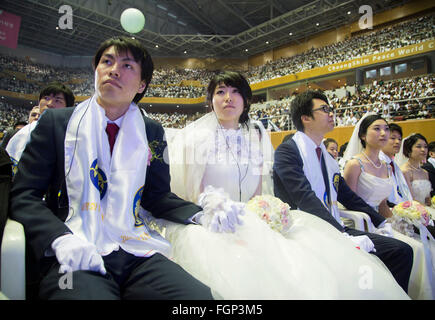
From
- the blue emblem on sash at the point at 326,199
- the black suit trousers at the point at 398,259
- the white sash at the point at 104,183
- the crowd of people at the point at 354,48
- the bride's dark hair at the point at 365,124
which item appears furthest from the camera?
the crowd of people at the point at 354,48

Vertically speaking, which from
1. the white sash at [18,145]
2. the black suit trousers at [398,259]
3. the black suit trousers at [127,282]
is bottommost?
the black suit trousers at [398,259]

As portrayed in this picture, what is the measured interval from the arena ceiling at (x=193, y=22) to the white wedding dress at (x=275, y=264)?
21030 millimetres

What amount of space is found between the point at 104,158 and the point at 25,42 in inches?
1139

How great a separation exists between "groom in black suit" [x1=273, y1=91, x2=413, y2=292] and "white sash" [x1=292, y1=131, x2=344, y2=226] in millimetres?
48

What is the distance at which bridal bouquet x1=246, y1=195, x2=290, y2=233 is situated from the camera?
1.51 meters

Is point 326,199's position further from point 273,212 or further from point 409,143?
point 409,143

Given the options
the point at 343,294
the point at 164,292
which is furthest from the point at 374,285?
the point at 164,292

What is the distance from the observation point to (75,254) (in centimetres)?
97

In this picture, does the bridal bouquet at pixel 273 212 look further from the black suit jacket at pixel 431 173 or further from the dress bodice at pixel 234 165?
the black suit jacket at pixel 431 173

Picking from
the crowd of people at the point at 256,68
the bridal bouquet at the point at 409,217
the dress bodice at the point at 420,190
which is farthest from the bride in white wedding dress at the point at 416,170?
the crowd of people at the point at 256,68

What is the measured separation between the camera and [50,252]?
1.02 meters

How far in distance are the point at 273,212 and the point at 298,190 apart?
0.50 meters

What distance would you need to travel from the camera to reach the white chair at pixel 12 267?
0.90 meters

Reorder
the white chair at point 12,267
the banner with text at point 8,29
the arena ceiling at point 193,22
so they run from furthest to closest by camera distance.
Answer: the arena ceiling at point 193,22, the banner with text at point 8,29, the white chair at point 12,267
